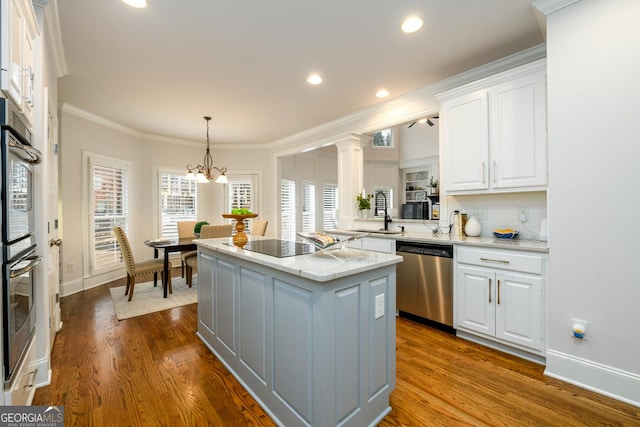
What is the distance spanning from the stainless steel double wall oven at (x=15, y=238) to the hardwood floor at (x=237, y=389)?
66 cm

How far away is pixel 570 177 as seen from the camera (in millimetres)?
2004

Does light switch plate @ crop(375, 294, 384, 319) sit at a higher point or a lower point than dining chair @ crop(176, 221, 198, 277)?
lower

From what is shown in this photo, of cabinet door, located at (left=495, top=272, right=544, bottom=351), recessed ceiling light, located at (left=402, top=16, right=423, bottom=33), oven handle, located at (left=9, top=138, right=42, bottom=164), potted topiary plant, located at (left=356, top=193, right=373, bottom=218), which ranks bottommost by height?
cabinet door, located at (left=495, top=272, right=544, bottom=351)

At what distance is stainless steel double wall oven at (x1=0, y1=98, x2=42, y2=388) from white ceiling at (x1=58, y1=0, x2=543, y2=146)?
1.42 m

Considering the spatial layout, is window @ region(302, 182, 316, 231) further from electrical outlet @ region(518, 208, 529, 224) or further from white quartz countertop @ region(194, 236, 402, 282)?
white quartz countertop @ region(194, 236, 402, 282)

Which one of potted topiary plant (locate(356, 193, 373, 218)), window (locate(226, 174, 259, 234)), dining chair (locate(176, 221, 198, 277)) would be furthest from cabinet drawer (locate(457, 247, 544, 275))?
window (locate(226, 174, 259, 234))

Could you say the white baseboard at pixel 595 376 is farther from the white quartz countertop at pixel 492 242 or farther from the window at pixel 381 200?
the window at pixel 381 200

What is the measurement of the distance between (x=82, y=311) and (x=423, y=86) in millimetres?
5050

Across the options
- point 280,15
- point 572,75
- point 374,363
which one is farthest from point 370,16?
point 374,363

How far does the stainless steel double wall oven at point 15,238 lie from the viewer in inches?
47.2

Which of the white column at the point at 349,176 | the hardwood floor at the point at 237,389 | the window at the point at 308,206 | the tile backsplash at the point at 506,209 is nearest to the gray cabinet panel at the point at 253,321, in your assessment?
the hardwood floor at the point at 237,389

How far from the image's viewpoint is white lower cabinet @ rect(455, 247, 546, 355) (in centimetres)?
223

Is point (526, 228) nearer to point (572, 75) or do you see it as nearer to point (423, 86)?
point (572, 75)

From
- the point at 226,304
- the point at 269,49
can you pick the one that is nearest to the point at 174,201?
the point at 269,49
